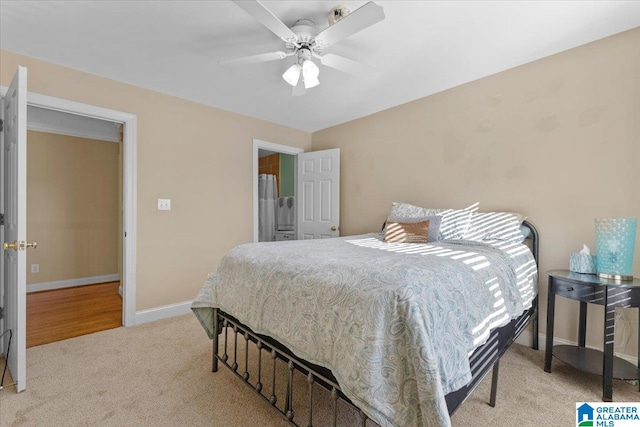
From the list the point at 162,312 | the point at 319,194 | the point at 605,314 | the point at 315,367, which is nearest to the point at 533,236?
A: the point at 605,314

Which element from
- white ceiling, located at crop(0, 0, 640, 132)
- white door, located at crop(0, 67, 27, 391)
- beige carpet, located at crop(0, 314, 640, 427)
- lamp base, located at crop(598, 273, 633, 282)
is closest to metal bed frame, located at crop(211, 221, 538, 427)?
beige carpet, located at crop(0, 314, 640, 427)

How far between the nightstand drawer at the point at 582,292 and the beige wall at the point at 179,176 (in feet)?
10.7

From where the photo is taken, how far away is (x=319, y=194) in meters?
4.18

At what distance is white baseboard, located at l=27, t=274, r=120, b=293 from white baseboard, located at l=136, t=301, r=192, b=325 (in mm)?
2443

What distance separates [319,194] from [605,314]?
3128mm

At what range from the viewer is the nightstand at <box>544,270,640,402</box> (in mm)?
1758

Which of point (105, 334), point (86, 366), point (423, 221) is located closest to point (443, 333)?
point (423, 221)

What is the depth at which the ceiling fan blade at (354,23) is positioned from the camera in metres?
1.45

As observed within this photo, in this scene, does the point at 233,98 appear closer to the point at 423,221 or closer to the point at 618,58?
the point at 423,221

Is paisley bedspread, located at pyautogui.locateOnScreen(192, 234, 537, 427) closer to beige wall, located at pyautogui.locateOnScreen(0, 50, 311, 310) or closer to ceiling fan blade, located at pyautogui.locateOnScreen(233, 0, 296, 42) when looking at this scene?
ceiling fan blade, located at pyautogui.locateOnScreen(233, 0, 296, 42)

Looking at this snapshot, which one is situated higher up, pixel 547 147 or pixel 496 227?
pixel 547 147

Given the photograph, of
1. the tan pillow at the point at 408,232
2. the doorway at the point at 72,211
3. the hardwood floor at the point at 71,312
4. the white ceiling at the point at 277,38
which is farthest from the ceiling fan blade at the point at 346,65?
the doorway at the point at 72,211

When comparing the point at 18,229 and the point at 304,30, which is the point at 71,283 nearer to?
the point at 18,229

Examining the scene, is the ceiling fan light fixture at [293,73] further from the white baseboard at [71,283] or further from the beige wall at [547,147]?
the white baseboard at [71,283]
